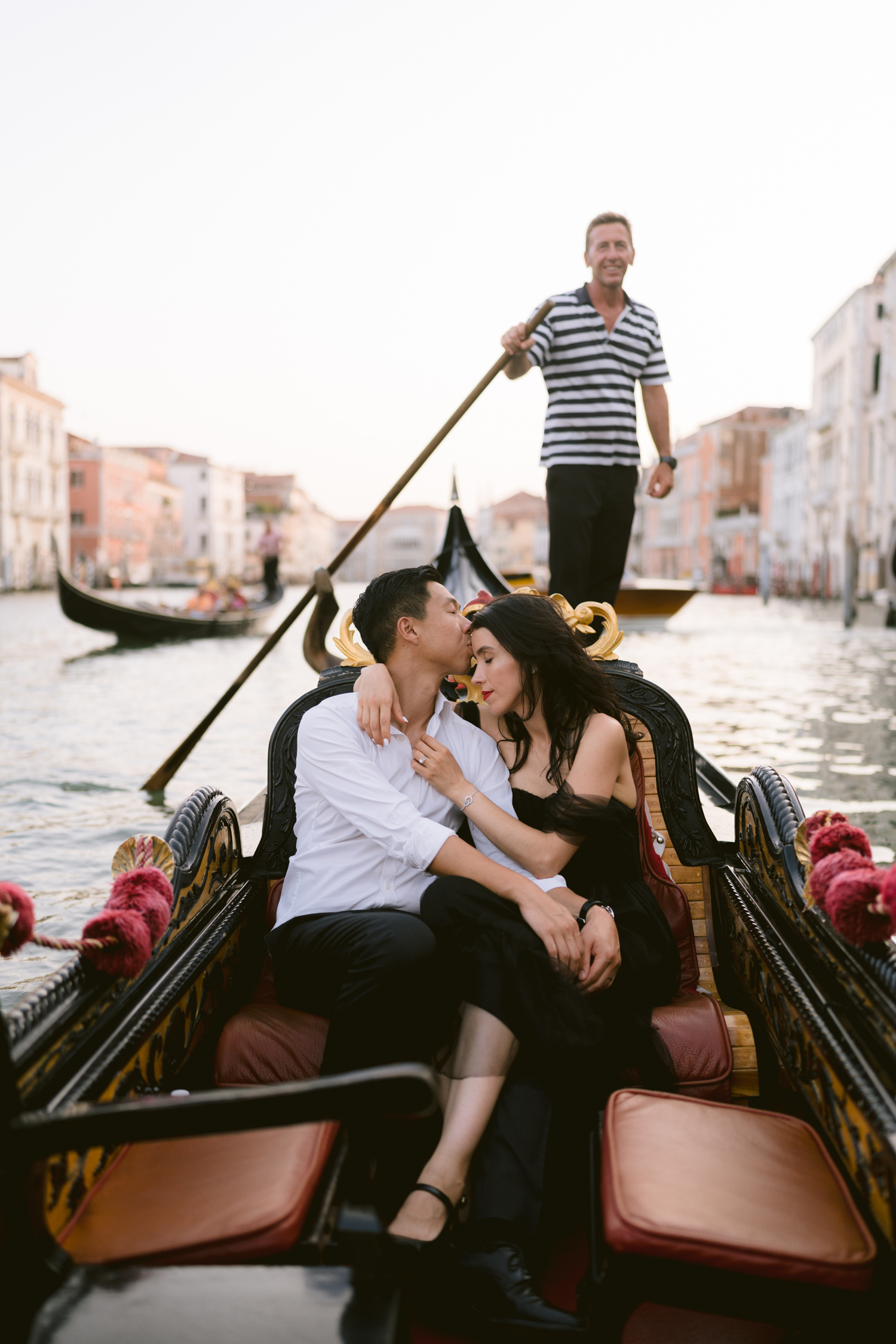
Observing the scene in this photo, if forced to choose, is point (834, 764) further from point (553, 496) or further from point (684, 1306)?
A: point (684, 1306)

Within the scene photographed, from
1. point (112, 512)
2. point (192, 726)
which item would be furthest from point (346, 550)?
point (112, 512)

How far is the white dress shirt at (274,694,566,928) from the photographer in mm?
1296

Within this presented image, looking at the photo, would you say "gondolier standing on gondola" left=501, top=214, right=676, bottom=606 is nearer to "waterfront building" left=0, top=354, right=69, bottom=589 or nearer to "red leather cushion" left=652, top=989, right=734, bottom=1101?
"red leather cushion" left=652, top=989, right=734, bottom=1101

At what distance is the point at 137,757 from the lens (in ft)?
16.1

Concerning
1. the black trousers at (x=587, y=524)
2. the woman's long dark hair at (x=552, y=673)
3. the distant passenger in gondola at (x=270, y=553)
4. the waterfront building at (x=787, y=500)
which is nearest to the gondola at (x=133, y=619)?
the distant passenger in gondola at (x=270, y=553)

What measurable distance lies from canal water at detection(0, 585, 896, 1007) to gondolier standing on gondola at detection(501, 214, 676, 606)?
834 mm

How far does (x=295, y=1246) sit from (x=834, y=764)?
4.03 metres

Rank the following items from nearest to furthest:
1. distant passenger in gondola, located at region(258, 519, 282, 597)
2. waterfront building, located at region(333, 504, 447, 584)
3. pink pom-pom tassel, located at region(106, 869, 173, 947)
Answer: pink pom-pom tassel, located at region(106, 869, 173, 947) < distant passenger in gondola, located at region(258, 519, 282, 597) < waterfront building, located at region(333, 504, 447, 584)

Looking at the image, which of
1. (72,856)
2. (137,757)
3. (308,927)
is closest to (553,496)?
(308,927)

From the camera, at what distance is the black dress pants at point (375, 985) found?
1.15 meters

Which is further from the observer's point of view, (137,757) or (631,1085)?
(137,757)

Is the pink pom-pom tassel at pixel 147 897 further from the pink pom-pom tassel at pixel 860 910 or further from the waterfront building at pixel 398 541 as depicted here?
the waterfront building at pixel 398 541

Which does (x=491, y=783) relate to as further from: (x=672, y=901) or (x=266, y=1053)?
(x=266, y=1053)

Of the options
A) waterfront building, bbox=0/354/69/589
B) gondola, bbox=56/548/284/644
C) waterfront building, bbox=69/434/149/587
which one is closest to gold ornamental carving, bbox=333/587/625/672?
gondola, bbox=56/548/284/644
